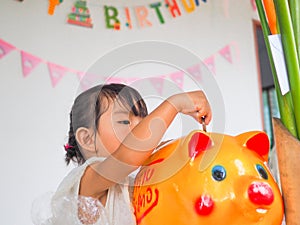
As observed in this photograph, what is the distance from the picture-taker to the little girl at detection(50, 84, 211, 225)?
0.47m

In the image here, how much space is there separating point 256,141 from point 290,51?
0.11 meters

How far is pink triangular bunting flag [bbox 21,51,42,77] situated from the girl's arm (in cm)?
95

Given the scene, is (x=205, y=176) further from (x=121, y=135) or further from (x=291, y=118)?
(x=121, y=135)

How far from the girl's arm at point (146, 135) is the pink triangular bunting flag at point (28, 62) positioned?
3.11ft

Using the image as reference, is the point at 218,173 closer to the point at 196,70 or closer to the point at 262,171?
the point at 262,171

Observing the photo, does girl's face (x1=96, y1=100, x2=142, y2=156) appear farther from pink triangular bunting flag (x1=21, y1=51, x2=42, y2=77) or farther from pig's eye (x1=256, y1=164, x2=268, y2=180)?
pink triangular bunting flag (x1=21, y1=51, x2=42, y2=77)

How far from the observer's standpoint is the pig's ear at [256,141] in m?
0.48

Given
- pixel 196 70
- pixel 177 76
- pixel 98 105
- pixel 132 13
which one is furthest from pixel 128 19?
pixel 98 105

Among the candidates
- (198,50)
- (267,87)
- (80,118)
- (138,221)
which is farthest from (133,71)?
(267,87)

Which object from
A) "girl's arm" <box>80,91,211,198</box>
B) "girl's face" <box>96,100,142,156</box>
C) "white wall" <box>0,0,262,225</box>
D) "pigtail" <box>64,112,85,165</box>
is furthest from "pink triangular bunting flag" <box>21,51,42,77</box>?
"girl's arm" <box>80,91,211,198</box>

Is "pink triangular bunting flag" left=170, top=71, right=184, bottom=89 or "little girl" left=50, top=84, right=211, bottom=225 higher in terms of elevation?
"little girl" left=50, top=84, right=211, bottom=225

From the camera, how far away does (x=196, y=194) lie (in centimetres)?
42

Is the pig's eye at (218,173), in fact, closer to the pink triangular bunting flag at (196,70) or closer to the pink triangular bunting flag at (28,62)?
the pink triangular bunting flag at (196,70)

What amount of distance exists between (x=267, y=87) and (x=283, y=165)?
152 inches
